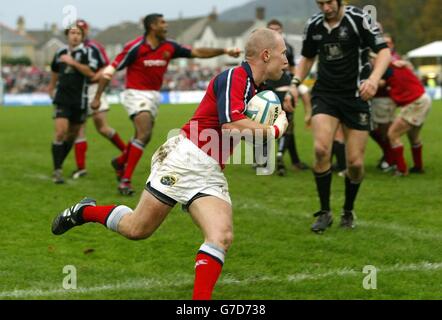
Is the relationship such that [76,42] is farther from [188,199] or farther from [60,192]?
[188,199]

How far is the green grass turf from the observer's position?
19.1 ft

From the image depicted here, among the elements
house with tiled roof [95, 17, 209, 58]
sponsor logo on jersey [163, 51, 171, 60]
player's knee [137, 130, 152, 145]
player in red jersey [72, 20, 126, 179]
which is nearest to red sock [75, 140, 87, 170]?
player in red jersey [72, 20, 126, 179]

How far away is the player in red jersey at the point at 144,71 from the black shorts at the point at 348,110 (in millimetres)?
2679

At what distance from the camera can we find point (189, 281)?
19.9ft

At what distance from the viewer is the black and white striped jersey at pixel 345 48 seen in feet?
26.3

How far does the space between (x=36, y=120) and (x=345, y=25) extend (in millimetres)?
18879

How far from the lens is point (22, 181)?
38.1ft

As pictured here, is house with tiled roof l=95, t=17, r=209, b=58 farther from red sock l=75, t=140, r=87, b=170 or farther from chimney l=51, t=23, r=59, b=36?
red sock l=75, t=140, r=87, b=170

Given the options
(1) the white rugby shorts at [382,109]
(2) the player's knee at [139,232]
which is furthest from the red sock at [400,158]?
(2) the player's knee at [139,232]

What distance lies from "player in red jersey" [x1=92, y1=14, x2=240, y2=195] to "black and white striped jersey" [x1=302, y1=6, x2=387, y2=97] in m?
2.43

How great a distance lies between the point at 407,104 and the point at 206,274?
8.14m

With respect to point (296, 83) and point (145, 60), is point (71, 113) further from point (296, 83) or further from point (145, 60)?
point (296, 83)
